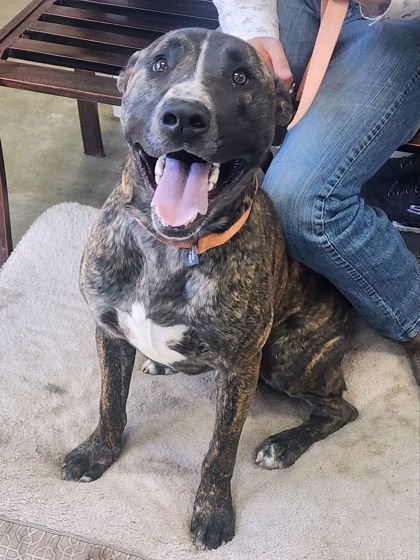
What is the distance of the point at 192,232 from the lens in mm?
1215

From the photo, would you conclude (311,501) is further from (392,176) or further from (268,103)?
(392,176)

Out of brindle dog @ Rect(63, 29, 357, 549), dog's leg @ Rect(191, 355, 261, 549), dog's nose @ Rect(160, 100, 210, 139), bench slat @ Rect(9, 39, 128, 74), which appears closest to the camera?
dog's nose @ Rect(160, 100, 210, 139)

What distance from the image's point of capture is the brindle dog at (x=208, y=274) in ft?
3.91

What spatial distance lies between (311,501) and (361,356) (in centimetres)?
51

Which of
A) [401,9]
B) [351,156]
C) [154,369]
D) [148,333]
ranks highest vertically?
[401,9]

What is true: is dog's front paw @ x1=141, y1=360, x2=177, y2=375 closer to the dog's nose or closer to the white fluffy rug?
the white fluffy rug

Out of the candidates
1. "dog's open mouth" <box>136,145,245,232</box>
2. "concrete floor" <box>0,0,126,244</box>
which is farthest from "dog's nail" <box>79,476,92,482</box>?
"concrete floor" <box>0,0,126,244</box>

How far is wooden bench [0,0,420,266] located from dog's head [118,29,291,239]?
682 millimetres

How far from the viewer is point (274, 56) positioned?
152cm

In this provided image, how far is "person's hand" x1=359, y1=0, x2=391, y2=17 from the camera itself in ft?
4.65

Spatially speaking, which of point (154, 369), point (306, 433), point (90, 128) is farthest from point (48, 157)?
point (306, 433)

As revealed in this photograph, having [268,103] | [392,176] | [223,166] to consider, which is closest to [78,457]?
[223,166]

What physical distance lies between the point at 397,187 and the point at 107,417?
4.42 ft

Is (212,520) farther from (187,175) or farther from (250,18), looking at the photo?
(250,18)
